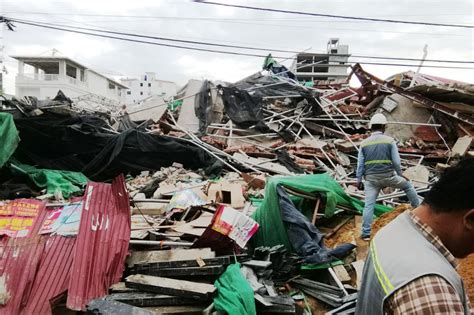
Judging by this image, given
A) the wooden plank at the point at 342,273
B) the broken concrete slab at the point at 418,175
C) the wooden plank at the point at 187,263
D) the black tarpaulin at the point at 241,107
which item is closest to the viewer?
the wooden plank at the point at 187,263

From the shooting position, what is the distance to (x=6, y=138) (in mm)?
7820

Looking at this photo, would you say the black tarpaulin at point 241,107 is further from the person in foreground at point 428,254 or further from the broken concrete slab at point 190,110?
the person in foreground at point 428,254

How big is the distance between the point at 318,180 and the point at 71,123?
697 cm

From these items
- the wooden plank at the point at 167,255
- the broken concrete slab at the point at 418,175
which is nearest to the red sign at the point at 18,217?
the wooden plank at the point at 167,255

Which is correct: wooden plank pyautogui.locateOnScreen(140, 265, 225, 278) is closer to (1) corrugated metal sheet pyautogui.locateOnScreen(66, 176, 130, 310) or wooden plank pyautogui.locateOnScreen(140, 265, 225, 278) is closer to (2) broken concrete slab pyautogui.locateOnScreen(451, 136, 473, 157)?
(1) corrugated metal sheet pyautogui.locateOnScreen(66, 176, 130, 310)

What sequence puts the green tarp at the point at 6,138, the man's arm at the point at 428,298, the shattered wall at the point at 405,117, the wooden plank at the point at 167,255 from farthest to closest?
the shattered wall at the point at 405,117 → the green tarp at the point at 6,138 → the wooden plank at the point at 167,255 → the man's arm at the point at 428,298

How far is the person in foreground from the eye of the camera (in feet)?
3.09

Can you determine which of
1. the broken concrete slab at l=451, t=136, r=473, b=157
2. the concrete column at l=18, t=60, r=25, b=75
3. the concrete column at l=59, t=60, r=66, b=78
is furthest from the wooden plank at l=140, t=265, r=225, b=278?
the concrete column at l=18, t=60, r=25, b=75

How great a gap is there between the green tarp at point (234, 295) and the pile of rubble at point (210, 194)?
0.04 feet

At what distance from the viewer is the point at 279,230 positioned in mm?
4637

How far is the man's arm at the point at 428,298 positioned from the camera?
917 mm

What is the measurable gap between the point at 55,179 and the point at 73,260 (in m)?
5.14

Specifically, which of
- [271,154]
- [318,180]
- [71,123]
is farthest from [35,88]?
[318,180]

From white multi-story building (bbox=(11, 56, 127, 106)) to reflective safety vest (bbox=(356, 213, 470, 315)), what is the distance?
3428cm
